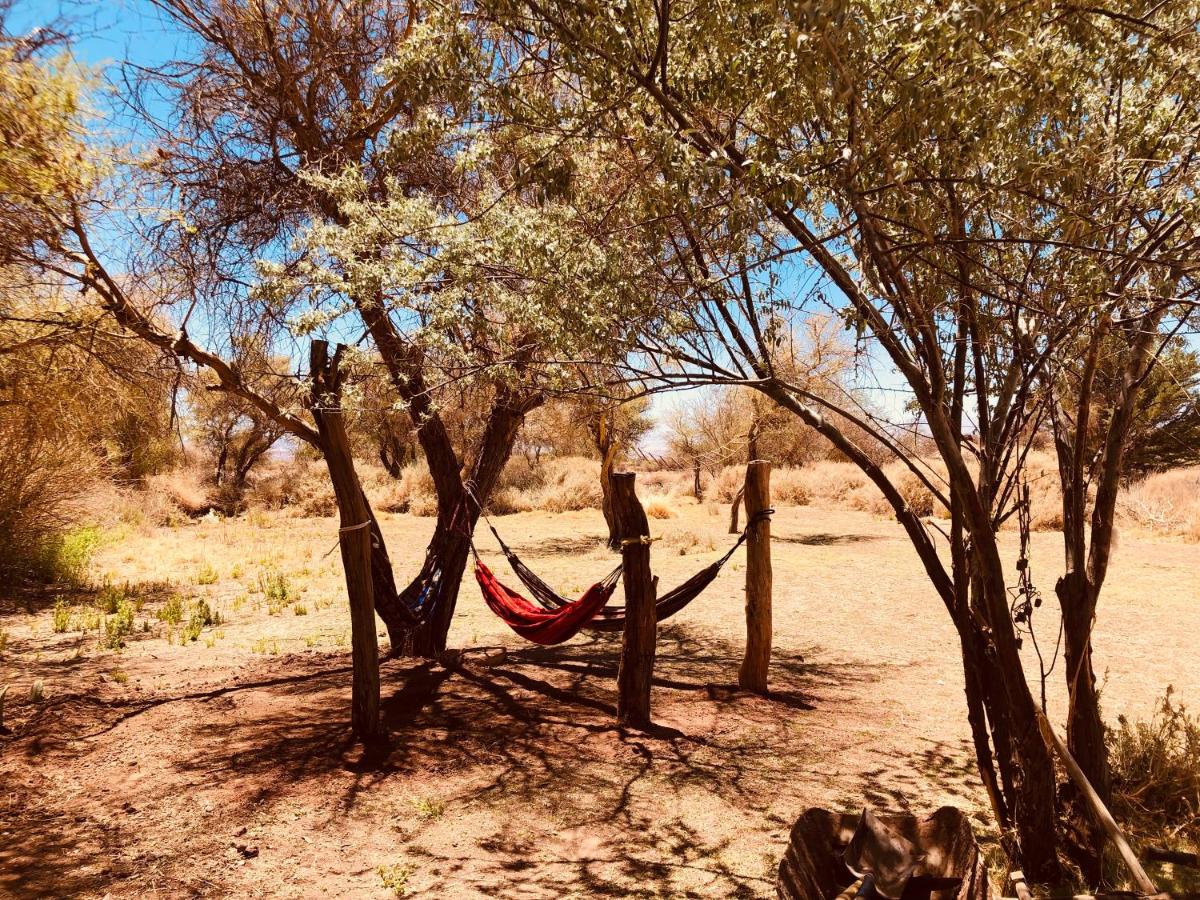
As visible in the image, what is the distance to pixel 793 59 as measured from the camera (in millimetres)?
2109

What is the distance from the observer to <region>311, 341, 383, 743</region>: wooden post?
145 inches

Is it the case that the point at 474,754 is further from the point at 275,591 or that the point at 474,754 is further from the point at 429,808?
the point at 275,591

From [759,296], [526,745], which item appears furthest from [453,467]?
[759,296]

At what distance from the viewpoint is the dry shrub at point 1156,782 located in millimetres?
2947

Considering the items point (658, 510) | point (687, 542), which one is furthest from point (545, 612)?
point (658, 510)

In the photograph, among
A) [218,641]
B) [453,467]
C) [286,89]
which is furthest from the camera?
[218,641]

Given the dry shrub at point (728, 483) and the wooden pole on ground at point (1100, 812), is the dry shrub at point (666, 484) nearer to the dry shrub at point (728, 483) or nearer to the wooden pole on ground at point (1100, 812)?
the dry shrub at point (728, 483)

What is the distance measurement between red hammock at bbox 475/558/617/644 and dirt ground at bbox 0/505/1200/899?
425mm

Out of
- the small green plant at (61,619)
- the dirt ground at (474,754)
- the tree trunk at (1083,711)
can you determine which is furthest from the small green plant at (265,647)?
the tree trunk at (1083,711)

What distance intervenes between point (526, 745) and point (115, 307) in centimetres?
302

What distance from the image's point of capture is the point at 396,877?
8.68 feet

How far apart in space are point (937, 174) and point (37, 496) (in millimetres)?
9194

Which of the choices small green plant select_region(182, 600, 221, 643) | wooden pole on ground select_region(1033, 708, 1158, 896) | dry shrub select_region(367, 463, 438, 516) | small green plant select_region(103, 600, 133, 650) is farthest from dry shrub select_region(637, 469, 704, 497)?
wooden pole on ground select_region(1033, 708, 1158, 896)

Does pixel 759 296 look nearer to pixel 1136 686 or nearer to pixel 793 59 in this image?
pixel 793 59
